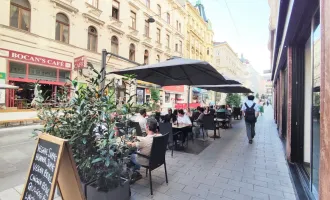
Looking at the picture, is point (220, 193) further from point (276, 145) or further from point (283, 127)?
point (283, 127)

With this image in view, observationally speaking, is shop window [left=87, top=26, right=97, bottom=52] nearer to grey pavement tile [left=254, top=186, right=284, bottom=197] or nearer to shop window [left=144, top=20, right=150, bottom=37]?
shop window [left=144, top=20, right=150, bottom=37]

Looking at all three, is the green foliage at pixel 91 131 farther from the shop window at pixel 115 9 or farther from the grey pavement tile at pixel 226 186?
the shop window at pixel 115 9

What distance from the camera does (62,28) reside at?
12523 millimetres

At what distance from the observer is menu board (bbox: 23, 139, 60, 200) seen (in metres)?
1.91

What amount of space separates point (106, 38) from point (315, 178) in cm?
1559

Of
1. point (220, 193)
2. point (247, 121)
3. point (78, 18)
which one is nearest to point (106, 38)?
point (78, 18)

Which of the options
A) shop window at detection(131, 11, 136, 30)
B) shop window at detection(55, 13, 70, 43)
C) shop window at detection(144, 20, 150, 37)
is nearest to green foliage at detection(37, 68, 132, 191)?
shop window at detection(55, 13, 70, 43)

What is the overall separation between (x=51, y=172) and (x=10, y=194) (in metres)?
1.84

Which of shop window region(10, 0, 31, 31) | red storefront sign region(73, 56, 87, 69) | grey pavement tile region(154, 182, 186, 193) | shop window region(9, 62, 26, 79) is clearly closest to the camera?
grey pavement tile region(154, 182, 186, 193)

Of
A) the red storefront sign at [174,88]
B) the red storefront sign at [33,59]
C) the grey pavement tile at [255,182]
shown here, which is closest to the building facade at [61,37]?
the red storefront sign at [33,59]

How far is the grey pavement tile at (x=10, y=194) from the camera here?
289cm

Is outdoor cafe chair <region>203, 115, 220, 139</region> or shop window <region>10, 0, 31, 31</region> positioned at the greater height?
shop window <region>10, 0, 31, 31</region>

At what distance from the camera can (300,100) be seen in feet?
13.7

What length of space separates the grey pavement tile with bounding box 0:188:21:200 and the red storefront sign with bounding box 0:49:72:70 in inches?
378
